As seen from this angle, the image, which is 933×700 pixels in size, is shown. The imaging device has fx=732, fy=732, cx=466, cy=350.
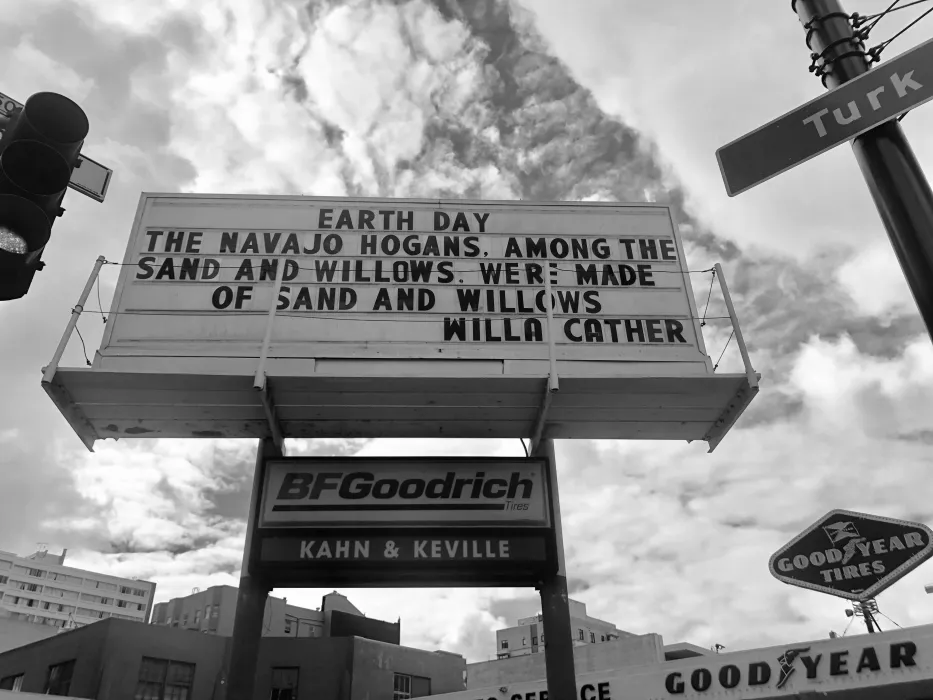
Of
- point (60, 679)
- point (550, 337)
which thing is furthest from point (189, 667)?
point (550, 337)

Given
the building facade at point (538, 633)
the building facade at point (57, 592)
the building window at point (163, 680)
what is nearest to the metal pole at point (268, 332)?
the building window at point (163, 680)

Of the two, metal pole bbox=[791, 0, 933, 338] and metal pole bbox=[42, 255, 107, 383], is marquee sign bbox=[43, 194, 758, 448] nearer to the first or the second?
metal pole bbox=[42, 255, 107, 383]

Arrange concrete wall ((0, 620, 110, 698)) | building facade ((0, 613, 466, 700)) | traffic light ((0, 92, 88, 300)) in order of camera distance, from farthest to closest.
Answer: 1. building facade ((0, 613, 466, 700))
2. concrete wall ((0, 620, 110, 698))
3. traffic light ((0, 92, 88, 300))

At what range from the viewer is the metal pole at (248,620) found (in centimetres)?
870

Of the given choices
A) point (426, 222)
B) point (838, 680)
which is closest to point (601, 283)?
point (426, 222)

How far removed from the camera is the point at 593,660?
209 feet

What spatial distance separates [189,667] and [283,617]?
11.9 meters

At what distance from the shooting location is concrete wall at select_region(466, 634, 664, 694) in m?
61.9

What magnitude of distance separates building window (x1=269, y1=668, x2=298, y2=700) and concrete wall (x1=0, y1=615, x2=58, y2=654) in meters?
12.4

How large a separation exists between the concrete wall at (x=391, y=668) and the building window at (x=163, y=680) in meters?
7.14

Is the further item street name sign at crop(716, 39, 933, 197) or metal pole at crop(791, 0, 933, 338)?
street name sign at crop(716, 39, 933, 197)

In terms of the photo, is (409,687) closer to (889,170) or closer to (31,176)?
(31,176)

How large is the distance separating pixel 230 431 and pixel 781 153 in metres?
7.78

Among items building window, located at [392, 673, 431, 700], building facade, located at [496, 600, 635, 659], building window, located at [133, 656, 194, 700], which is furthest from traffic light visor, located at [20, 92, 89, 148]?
building facade, located at [496, 600, 635, 659]
